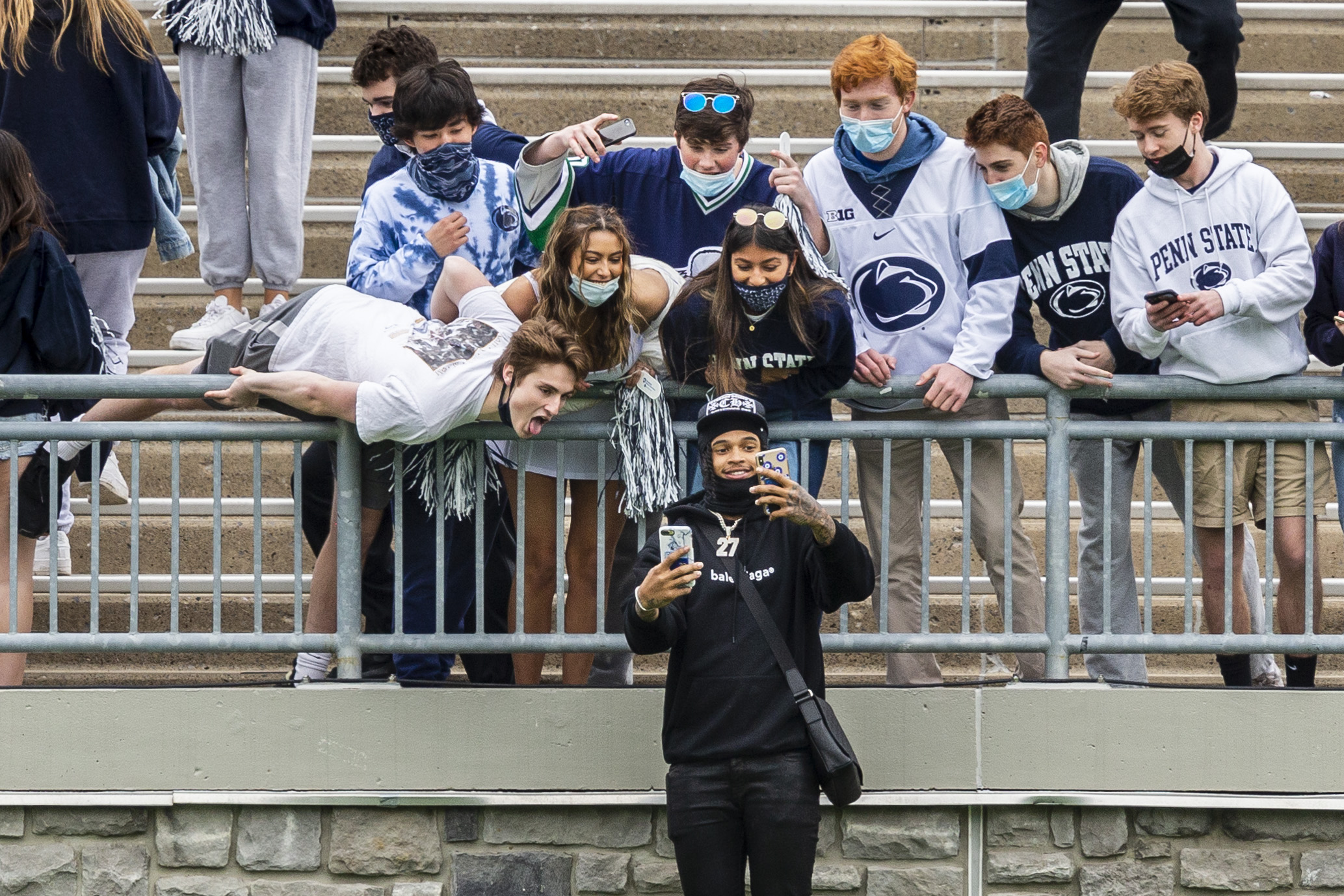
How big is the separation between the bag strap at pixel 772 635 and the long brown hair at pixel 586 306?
2.67 ft

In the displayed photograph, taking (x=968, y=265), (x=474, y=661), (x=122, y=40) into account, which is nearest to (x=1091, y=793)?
(x=968, y=265)

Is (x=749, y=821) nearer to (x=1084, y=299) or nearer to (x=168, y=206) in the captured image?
(x=1084, y=299)

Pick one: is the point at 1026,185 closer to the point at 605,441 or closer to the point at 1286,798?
the point at 605,441

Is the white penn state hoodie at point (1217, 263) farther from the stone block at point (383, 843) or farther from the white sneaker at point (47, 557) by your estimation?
the white sneaker at point (47, 557)

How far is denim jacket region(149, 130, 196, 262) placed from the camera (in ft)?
20.1

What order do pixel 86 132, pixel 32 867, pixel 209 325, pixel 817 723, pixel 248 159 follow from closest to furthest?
pixel 817 723 < pixel 32 867 < pixel 86 132 < pixel 209 325 < pixel 248 159

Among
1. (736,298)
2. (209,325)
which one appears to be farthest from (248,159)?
(736,298)

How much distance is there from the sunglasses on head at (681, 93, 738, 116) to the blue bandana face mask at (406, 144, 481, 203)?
0.78m

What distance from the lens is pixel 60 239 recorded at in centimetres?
584

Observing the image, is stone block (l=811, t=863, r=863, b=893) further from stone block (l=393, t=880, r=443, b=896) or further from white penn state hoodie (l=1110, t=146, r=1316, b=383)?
white penn state hoodie (l=1110, t=146, r=1316, b=383)

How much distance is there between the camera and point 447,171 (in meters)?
5.27

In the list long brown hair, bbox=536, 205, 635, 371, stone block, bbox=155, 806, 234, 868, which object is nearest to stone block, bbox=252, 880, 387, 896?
stone block, bbox=155, 806, 234, 868

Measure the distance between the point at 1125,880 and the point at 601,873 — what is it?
1646 mm

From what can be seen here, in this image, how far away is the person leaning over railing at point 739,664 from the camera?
14.1 ft
